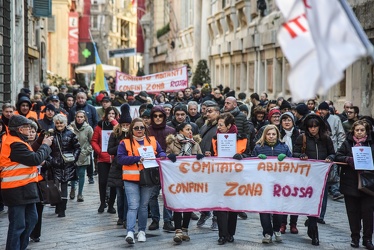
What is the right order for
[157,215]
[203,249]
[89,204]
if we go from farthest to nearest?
[89,204], [157,215], [203,249]

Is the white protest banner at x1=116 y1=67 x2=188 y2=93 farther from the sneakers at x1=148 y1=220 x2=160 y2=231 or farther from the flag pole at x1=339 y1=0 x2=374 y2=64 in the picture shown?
the flag pole at x1=339 y1=0 x2=374 y2=64

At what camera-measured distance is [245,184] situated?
1168 cm

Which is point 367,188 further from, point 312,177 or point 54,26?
point 54,26

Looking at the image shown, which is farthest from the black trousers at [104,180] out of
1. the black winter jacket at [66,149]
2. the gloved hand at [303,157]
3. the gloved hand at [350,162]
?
the gloved hand at [350,162]

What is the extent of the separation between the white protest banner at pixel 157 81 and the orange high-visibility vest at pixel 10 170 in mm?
17508

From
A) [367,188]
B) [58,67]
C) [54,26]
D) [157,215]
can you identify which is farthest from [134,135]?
[58,67]

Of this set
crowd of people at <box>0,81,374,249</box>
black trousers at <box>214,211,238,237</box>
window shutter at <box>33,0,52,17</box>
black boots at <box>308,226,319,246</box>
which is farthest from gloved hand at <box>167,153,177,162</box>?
window shutter at <box>33,0,52,17</box>

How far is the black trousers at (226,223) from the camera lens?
37.8 feet

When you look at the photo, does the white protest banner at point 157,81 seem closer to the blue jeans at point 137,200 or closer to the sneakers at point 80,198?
the sneakers at point 80,198

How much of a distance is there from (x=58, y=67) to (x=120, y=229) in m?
45.2

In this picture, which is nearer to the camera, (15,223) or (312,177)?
(15,223)

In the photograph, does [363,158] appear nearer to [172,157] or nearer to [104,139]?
[172,157]

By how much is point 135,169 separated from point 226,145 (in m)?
1.22

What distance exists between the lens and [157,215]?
12.7m
